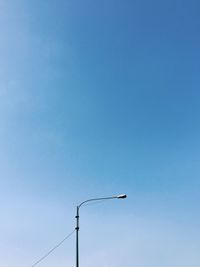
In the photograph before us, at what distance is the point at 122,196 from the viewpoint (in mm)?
30359

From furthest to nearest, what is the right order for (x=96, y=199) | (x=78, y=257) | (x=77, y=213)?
(x=96, y=199)
(x=77, y=213)
(x=78, y=257)

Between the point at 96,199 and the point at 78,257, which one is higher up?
the point at 96,199

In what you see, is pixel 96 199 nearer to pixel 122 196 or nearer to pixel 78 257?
pixel 122 196

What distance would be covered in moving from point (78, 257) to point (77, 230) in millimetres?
2144

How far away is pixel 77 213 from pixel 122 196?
154 inches

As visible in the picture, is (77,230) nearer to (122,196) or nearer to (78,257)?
(78,257)

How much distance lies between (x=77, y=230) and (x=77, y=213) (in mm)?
1424

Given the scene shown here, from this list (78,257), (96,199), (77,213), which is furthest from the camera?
(96,199)

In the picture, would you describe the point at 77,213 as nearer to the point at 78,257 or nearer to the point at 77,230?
the point at 77,230

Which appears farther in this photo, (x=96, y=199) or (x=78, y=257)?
(x=96, y=199)

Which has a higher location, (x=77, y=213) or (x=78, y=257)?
(x=77, y=213)

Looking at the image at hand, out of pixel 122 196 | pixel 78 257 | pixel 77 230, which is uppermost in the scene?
pixel 122 196

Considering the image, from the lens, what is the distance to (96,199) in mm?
32906

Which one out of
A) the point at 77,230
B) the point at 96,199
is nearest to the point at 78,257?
the point at 77,230
